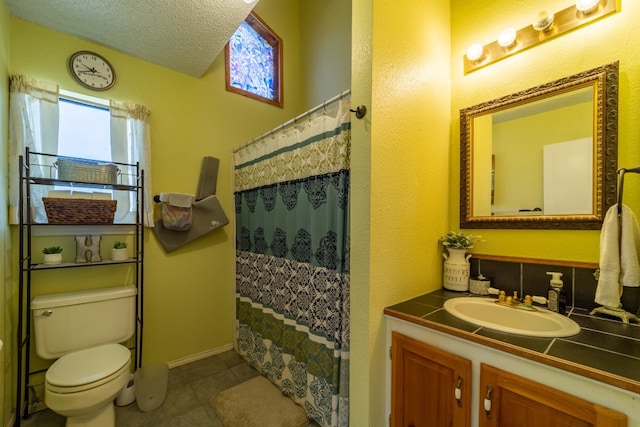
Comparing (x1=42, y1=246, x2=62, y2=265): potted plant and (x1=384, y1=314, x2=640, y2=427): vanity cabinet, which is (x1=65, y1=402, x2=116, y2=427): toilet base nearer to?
(x1=42, y1=246, x2=62, y2=265): potted plant

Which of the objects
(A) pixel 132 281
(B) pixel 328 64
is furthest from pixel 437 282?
(B) pixel 328 64

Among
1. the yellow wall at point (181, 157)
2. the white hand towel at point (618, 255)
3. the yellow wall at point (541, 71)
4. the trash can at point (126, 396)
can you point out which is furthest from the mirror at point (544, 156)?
the trash can at point (126, 396)

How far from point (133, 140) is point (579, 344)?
2.73m

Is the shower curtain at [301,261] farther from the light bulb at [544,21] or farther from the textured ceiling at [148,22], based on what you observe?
the light bulb at [544,21]

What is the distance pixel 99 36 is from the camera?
1797mm

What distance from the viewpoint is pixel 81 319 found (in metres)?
1.66

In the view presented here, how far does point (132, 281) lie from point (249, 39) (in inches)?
102

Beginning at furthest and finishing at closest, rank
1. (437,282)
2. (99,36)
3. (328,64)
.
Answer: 1. (328,64)
2. (99,36)
3. (437,282)

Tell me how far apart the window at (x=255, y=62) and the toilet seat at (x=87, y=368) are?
89.4 inches

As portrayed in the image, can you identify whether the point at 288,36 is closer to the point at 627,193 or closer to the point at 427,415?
the point at 627,193

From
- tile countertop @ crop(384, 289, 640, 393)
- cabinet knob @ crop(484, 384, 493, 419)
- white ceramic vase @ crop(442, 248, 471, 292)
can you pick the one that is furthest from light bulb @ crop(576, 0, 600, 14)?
cabinet knob @ crop(484, 384, 493, 419)

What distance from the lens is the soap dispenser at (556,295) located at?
1.18 metres

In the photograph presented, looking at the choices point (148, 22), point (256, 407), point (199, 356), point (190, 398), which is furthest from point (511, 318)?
point (148, 22)

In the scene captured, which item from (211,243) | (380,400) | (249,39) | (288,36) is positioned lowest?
(380,400)
